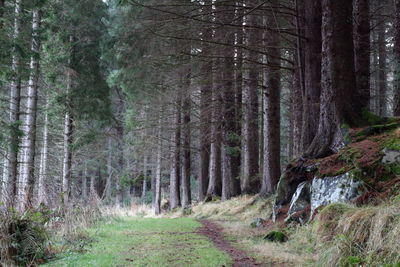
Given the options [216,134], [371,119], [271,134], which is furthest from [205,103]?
[371,119]

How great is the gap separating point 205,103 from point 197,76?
10.6 feet

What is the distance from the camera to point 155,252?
6.84 m

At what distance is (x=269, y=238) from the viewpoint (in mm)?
7664

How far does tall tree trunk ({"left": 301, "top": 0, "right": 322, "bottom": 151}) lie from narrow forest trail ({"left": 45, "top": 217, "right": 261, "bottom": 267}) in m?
3.38

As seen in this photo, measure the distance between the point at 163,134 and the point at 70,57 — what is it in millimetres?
7356

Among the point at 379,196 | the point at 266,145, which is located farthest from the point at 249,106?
the point at 379,196

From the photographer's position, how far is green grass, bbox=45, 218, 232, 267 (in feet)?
19.5

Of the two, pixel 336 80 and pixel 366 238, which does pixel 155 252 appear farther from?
pixel 336 80

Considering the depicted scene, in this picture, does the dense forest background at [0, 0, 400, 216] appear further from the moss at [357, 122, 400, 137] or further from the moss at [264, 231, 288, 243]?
the moss at [264, 231, 288, 243]

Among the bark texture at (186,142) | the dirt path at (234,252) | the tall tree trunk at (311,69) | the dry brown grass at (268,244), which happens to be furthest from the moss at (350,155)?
the bark texture at (186,142)

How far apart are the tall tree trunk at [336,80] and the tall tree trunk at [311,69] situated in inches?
44.9

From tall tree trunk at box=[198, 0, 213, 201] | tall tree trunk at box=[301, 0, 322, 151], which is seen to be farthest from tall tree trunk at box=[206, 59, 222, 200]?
tall tree trunk at box=[301, 0, 322, 151]

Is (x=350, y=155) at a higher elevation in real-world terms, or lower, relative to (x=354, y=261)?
higher

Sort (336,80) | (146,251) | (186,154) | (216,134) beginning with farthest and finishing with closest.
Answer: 1. (186,154)
2. (216,134)
3. (336,80)
4. (146,251)
